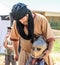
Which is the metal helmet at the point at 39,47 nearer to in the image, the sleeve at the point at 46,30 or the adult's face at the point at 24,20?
the sleeve at the point at 46,30

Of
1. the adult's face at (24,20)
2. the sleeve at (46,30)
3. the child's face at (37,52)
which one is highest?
the adult's face at (24,20)

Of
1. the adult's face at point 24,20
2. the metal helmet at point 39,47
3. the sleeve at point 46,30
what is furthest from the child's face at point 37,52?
the adult's face at point 24,20

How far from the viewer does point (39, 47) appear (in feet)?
10.8

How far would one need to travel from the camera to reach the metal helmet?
3.28 m

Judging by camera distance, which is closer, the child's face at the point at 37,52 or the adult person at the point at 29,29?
the adult person at the point at 29,29

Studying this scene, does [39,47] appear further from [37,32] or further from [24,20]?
[24,20]

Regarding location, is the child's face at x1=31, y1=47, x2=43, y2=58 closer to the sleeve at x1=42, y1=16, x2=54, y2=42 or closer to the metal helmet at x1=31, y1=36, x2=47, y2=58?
the metal helmet at x1=31, y1=36, x2=47, y2=58

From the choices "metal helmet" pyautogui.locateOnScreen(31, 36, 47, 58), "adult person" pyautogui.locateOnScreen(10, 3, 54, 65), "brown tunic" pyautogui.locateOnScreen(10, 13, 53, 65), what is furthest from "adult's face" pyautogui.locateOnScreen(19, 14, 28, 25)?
"metal helmet" pyautogui.locateOnScreen(31, 36, 47, 58)

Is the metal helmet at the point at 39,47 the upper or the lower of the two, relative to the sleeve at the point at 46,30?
lower

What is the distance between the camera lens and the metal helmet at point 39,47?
3.28m

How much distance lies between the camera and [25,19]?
3.15 metres

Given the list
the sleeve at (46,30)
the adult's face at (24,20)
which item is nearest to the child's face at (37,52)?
the sleeve at (46,30)

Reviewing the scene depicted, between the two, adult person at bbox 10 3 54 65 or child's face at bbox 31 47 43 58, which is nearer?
adult person at bbox 10 3 54 65

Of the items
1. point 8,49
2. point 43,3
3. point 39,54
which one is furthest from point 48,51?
point 43,3
